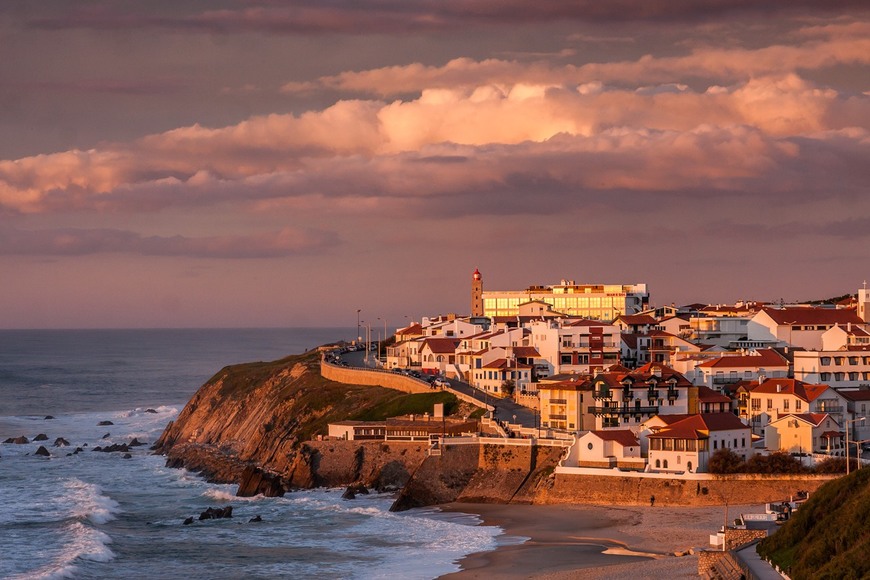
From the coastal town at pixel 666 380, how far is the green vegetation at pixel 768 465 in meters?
0.89

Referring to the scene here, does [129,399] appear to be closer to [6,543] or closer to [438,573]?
[6,543]

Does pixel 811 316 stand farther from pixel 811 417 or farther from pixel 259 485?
pixel 259 485

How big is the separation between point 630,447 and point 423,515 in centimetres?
1222

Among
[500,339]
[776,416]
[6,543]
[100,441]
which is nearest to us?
[6,543]

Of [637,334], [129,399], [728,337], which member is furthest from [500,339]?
[129,399]

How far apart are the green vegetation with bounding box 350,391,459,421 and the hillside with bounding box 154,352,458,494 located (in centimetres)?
7

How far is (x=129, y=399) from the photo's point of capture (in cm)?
19125

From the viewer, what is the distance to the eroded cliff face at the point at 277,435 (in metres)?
91.4

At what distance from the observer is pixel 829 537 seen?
4744 cm

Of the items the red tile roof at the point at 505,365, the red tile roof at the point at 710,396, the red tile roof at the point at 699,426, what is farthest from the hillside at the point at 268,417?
the red tile roof at the point at 699,426

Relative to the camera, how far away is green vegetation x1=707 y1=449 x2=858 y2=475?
75812mm

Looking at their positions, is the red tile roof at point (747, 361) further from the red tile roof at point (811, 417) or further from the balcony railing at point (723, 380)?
the red tile roof at point (811, 417)

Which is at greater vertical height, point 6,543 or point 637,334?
point 637,334

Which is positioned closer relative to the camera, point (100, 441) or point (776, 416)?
point (776, 416)
